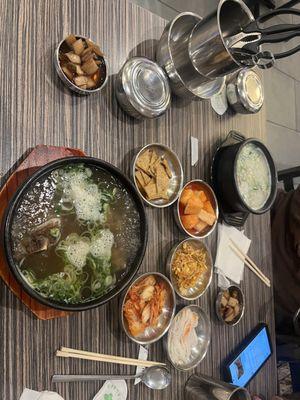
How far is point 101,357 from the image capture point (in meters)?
1.59

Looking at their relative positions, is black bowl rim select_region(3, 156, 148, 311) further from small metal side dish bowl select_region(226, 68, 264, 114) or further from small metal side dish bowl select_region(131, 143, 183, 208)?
small metal side dish bowl select_region(226, 68, 264, 114)

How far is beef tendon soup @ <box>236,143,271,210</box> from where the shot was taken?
7.14 feet

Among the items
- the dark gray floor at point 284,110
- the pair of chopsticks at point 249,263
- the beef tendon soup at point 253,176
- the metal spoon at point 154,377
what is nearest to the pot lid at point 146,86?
the beef tendon soup at point 253,176

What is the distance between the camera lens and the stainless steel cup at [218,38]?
66.0 inches

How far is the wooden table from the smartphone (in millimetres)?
59

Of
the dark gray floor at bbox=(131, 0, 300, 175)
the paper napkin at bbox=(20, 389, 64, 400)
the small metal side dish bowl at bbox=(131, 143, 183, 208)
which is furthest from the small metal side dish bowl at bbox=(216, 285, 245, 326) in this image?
the dark gray floor at bbox=(131, 0, 300, 175)

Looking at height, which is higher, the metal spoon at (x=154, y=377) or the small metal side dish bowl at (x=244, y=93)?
the small metal side dish bowl at (x=244, y=93)

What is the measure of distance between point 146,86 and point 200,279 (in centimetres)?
98

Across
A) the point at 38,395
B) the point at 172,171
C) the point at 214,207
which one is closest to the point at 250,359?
the point at 214,207

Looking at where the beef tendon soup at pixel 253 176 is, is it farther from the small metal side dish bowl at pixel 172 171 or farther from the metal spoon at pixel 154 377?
the metal spoon at pixel 154 377

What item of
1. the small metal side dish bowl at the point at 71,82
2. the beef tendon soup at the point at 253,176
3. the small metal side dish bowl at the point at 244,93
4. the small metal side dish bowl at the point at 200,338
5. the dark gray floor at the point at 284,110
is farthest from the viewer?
the dark gray floor at the point at 284,110

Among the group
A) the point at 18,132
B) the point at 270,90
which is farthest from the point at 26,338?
the point at 270,90

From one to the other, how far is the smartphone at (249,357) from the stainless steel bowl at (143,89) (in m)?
1.34

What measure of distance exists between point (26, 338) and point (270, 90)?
3.52 m
